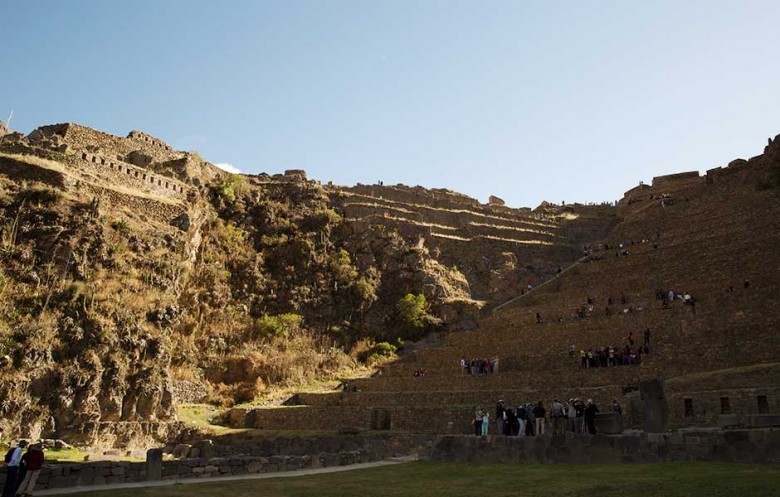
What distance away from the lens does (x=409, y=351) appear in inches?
1563

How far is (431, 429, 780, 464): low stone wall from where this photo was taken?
13.3 meters

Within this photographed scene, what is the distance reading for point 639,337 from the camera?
27328 millimetres

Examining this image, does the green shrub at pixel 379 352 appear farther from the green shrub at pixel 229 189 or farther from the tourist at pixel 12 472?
the tourist at pixel 12 472

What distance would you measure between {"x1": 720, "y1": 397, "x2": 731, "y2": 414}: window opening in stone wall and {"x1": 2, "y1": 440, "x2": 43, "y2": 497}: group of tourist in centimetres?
1785

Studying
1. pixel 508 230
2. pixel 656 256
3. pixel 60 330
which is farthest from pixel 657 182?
pixel 60 330

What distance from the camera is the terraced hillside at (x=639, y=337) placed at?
22.3 m

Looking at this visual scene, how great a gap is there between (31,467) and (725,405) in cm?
1806

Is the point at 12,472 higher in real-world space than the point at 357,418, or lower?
lower

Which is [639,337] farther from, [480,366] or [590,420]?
[590,420]

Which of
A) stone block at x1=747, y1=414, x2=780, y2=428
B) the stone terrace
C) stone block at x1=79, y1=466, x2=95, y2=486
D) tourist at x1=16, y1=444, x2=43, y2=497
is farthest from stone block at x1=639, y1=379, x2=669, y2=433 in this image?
the stone terrace

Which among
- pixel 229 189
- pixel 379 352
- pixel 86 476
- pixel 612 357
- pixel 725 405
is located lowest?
pixel 86 476

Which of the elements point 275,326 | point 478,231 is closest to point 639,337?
point 275,326

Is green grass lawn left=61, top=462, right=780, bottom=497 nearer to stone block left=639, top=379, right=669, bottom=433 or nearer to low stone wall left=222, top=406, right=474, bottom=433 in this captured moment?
stone block left=639, top=379, right=669, bottom=433

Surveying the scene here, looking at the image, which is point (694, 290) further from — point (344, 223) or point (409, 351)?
point (344, 223)
